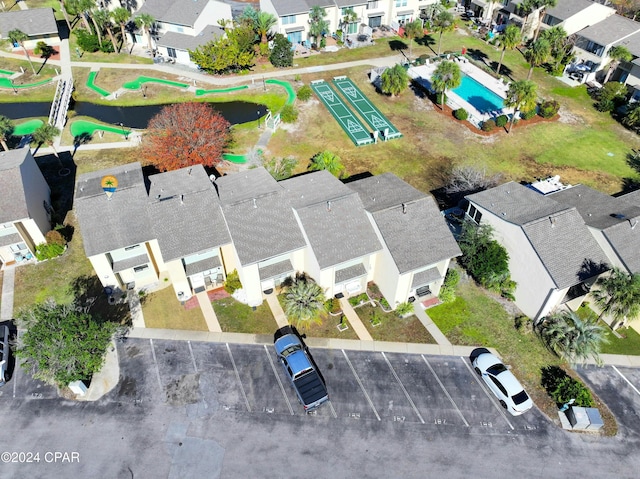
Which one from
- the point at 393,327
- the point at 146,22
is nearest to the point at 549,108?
the point at 393,327

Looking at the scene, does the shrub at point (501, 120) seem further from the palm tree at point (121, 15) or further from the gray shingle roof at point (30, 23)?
the gray shingle roof at point (30, 23)

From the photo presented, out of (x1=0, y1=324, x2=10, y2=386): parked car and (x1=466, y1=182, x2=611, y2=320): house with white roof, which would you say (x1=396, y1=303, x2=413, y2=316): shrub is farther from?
(x1=0, y1=324, x2=10, y2=386): parked car

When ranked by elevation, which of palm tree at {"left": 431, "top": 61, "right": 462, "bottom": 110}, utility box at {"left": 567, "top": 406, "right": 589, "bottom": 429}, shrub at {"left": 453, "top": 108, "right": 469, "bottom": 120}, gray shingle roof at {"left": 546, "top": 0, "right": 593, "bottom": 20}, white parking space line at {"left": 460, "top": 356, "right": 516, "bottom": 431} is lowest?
white parking space line at {"left": 460, "top": 356, "right": 516, "bottom": 431}

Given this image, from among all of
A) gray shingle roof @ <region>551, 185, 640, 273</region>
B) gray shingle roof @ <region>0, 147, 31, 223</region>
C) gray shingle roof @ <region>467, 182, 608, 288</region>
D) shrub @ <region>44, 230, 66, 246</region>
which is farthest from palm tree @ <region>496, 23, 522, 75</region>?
gray shingle roof @ <region>0, 147, 31, 223</region>

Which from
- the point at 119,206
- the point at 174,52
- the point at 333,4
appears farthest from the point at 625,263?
the point at 174,52

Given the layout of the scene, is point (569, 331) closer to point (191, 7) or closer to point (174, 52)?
point (174, 52)

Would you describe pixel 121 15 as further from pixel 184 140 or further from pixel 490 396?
pixel 490 396

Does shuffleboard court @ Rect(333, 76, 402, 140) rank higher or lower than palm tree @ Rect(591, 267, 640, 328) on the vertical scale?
lower
